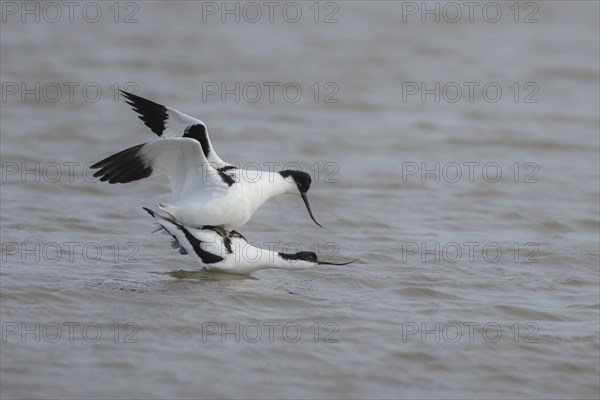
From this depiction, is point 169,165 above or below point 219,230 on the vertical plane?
above

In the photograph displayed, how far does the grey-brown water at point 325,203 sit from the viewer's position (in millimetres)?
6730

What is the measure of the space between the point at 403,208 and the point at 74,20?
29.7 feet

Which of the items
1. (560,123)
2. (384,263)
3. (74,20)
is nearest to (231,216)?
(384,263)

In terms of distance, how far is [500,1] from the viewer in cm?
2019

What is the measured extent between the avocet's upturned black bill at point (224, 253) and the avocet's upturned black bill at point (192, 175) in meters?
0.09

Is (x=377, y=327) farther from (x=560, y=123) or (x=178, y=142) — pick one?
(x=560, y=123)

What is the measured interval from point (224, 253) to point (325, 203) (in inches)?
108

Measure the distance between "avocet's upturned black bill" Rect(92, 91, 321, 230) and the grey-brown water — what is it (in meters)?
0.49

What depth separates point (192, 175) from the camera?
8.70m

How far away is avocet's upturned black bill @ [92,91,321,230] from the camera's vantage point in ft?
27.5

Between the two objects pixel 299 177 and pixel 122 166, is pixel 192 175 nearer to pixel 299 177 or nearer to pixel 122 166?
pixel 122 166

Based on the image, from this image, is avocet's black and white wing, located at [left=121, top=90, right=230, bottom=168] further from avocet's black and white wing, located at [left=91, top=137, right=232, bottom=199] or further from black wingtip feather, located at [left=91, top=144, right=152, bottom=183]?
black wingtip feather, located at [left=91, top=144, right=152, bottom=183]

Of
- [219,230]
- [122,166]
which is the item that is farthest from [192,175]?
[122,166]

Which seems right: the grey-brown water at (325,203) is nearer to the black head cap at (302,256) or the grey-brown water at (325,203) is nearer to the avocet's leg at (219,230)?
the black head cap at (302,256)
